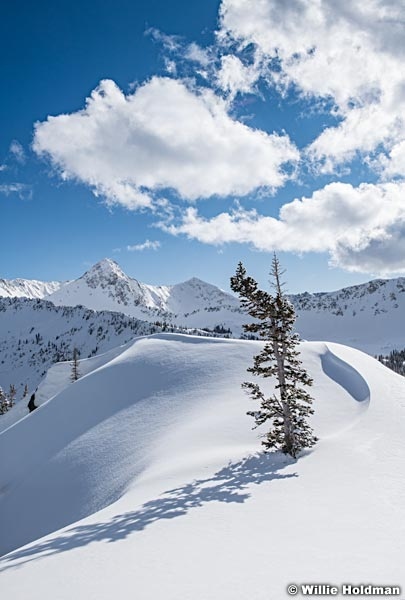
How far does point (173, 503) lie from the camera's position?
11031 mm

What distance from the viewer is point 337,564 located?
6.27 meters

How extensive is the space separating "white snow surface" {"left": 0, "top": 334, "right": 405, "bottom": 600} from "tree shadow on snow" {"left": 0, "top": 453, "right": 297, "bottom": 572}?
8 centimetres

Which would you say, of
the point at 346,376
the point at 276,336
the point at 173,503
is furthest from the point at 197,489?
the point at 346,376

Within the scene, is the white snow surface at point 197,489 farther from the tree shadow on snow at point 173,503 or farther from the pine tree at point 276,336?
the pine tree at point 276,336

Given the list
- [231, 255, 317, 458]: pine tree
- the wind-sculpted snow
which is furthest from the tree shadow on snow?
the wind-sculpted snow

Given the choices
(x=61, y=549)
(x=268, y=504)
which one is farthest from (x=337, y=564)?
(x=61, y=549)

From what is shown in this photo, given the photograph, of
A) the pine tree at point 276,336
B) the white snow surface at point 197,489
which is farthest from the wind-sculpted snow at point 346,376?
the pine tree at point 276,336

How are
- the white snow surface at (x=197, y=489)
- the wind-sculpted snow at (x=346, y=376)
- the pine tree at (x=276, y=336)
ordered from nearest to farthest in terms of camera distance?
the white snow surface at (x=197, y=489)
the pine tree at (x=276, y=336)
the wind-sculpted snow at (x=346, y=376)

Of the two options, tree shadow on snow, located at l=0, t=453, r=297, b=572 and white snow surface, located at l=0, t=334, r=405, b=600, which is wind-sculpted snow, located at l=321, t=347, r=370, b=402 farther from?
tree shadow on snow, located at l=0, t=453, r=297, b=572

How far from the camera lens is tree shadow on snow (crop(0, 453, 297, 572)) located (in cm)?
892

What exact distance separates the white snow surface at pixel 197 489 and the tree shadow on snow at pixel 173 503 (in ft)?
0.25

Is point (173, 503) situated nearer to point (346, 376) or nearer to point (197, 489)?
point (197, 489)

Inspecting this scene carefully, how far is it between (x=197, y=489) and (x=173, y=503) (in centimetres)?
156

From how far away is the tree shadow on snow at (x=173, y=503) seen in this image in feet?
29.3
